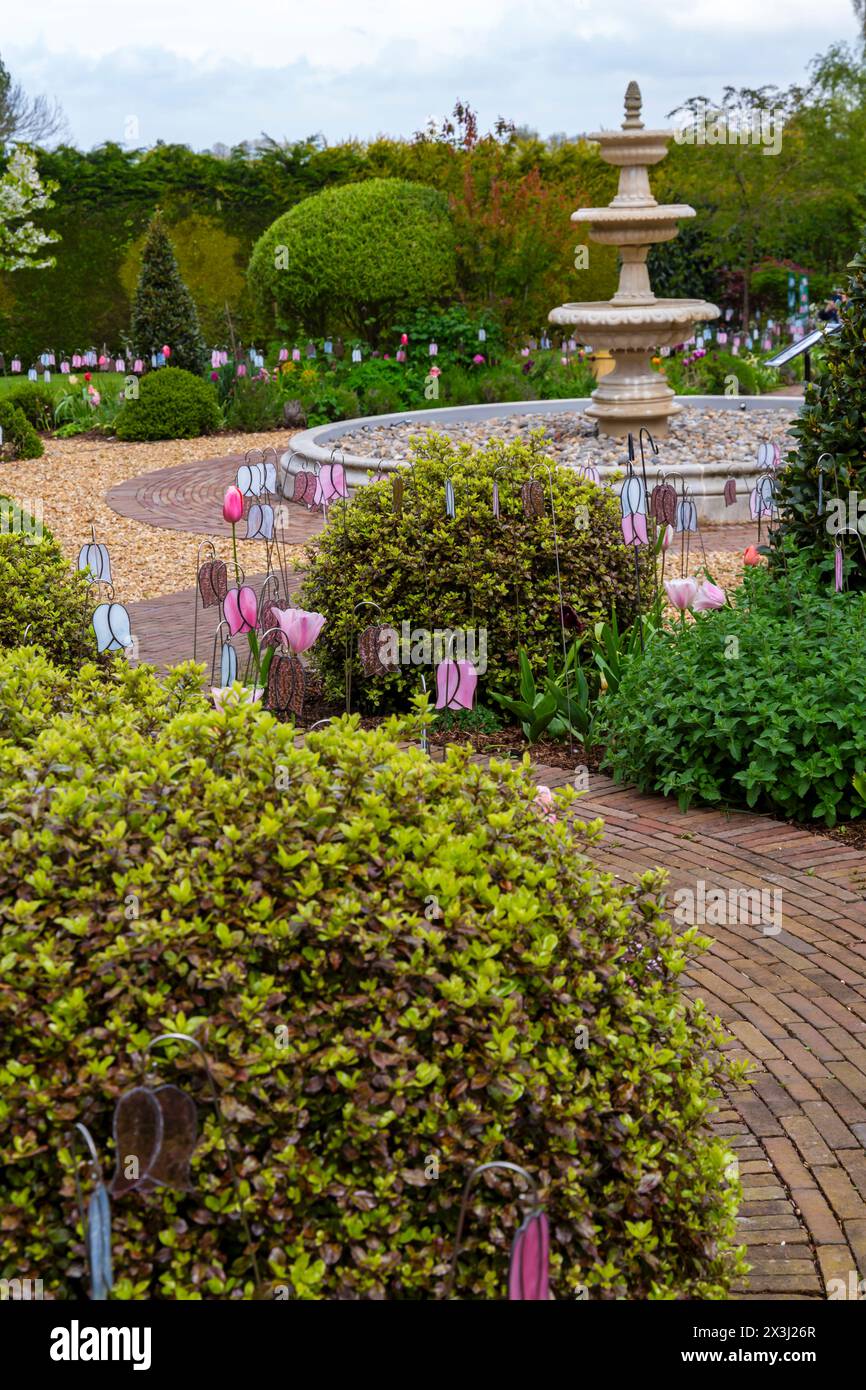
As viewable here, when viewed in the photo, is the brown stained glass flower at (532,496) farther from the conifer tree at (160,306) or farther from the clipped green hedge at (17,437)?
the conifer tree at (160,306)

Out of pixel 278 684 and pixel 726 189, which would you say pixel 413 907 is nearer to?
pixel 278 684

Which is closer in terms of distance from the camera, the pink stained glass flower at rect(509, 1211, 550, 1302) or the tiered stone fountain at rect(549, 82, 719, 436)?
the pink stained glass flower at rect(509, 1211, 550, 1302)

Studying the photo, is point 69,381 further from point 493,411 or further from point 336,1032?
point 336,1032

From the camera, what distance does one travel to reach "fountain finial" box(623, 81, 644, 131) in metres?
12.9

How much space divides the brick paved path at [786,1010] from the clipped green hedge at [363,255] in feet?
47.8

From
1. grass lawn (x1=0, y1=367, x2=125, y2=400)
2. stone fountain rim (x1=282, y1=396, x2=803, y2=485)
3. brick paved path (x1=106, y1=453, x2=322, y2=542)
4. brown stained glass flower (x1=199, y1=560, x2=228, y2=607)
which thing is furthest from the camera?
grass lawn (x1=0, y1=367, x2=125, y2=400)

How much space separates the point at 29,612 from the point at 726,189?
66.5ft

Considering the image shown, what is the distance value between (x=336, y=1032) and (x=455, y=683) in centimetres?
182

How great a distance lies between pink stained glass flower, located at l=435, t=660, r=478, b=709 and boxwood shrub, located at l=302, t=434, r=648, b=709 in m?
2.40

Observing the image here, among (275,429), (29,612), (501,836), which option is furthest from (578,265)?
(501,836)

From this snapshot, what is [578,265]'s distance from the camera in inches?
709

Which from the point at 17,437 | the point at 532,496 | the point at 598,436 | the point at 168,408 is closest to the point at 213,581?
the point at 532,496

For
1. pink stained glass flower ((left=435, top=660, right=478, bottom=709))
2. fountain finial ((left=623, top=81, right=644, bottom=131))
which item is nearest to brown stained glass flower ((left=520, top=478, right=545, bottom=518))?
pink stained glass flower ((left=435, top=660, right=478, bottom=709))

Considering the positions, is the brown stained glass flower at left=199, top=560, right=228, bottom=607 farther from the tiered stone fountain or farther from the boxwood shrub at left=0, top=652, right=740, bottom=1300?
the tiered stone fountain
